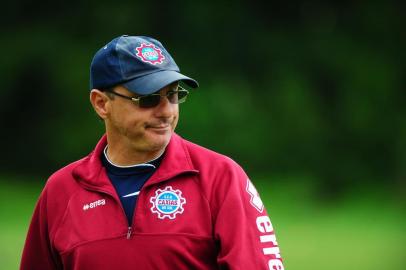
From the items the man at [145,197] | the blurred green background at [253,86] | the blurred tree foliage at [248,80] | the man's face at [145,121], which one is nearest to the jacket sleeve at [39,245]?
the man at [145,197]

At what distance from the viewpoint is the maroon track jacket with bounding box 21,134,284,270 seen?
3510 millimetres

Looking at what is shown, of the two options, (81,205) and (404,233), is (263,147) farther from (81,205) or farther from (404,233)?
(81,205)

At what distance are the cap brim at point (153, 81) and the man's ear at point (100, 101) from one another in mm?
167

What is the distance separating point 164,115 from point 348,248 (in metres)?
8.97

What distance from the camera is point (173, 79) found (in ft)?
11.9

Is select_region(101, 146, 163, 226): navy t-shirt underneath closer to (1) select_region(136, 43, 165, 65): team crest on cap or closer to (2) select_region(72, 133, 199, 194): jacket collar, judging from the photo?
(2) select_region(72, 133, 199, 194): jacket collar

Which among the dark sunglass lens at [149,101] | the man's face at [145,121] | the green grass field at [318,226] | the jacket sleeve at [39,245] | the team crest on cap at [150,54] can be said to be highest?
the team crest on cap at [150,54]

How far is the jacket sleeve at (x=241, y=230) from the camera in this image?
3.47 metres

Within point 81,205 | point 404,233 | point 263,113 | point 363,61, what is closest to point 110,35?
point 263,113

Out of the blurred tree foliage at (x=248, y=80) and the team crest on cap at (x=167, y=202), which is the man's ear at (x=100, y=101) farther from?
the blurred tree foliage at (x=248, y=80)

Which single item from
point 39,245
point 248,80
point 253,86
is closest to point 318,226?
point 253,86

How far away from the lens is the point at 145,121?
12.2 feet

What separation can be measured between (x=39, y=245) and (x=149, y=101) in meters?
0.77

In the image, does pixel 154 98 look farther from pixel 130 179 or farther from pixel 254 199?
pixel 254 199
